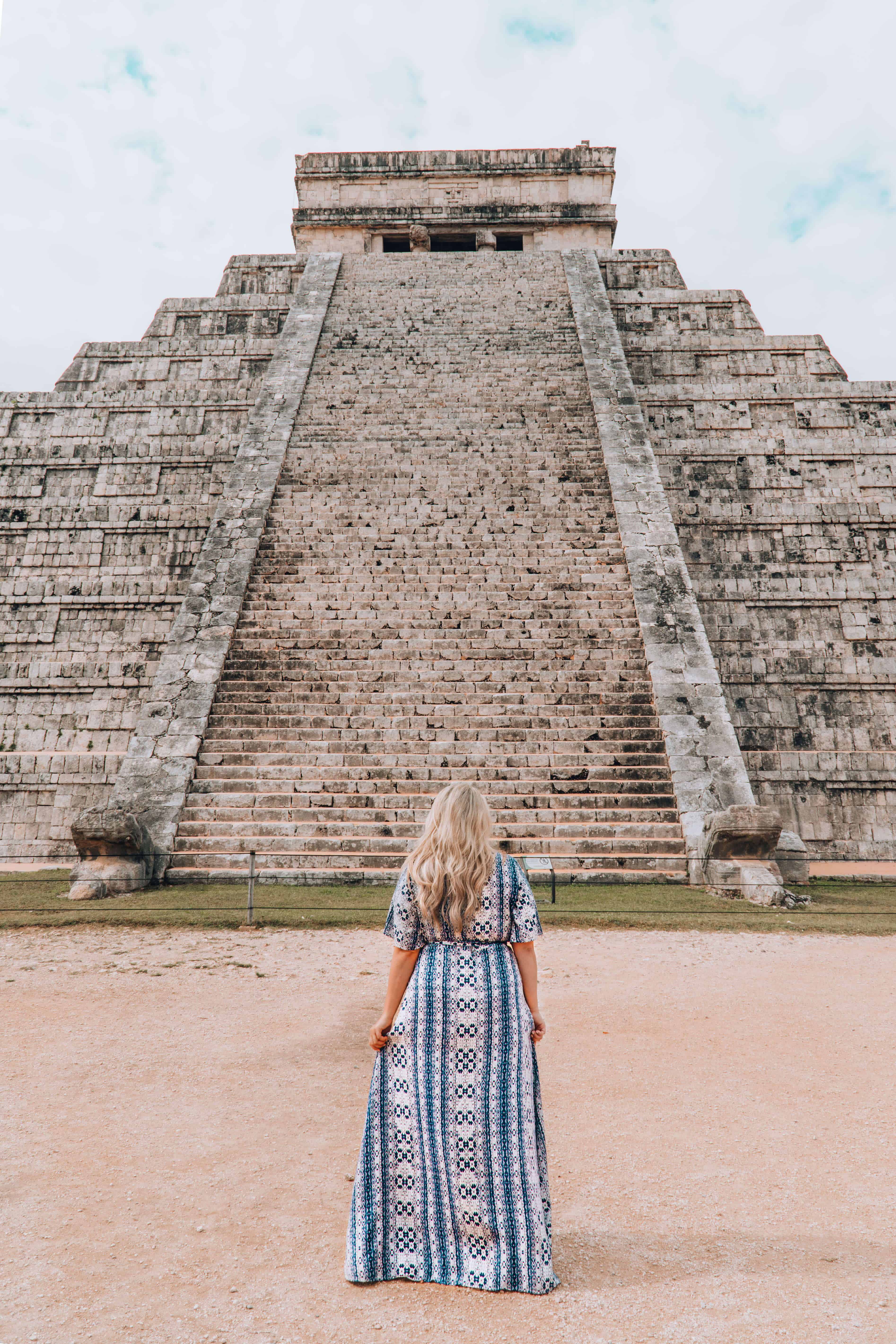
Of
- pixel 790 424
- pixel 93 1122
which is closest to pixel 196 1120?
pixel 93 1122

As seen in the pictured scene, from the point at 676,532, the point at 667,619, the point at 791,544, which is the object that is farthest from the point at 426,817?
the point at 791,544

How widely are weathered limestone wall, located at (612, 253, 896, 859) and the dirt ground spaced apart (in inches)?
247

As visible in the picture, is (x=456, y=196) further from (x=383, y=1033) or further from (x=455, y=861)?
(x=383, y=1033)

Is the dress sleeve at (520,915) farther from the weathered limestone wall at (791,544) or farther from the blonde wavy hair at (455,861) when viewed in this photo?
the weathered limestone wall at (791,544)

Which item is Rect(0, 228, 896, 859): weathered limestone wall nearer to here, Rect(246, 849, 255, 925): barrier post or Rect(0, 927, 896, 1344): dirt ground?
Rect(246, 849, 255, 925): barrier post

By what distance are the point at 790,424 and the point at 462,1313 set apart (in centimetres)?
1487

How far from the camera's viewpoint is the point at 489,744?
9375 mm

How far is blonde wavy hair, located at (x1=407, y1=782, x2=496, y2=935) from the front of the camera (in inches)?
101

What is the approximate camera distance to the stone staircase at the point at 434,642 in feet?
28.3

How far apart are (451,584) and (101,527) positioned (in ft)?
20.3

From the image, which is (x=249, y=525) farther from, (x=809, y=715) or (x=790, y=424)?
(x=790, y=424)

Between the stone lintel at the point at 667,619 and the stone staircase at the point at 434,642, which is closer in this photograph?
the stone staircase at the point at 434,642

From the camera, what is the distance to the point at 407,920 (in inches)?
103

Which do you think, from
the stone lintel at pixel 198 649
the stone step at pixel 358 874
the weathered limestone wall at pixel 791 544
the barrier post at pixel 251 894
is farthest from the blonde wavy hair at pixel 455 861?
the weathered limestone wall at pixel 791 544
